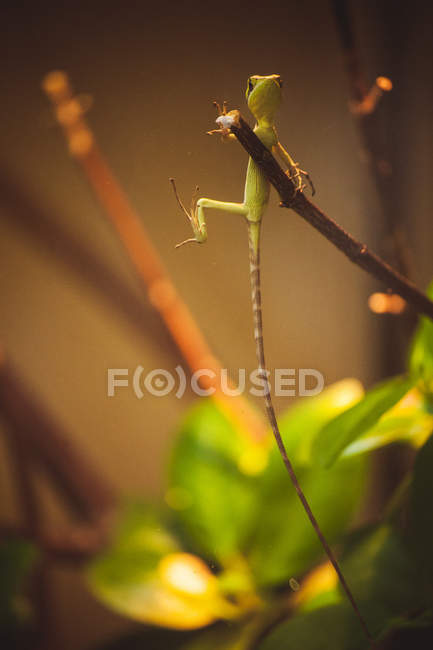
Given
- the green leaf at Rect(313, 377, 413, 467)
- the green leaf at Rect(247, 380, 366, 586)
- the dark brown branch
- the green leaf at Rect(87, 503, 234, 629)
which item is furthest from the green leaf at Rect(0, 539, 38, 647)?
the dark brown branch

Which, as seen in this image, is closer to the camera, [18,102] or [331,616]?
[331,616]

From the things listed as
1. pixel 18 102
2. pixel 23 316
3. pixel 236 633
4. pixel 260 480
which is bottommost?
pixel 236 633

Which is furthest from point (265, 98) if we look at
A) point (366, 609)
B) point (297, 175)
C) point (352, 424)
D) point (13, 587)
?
point (13, 587)

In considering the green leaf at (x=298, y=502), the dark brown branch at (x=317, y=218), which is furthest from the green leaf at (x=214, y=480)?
the dark brown branch at (x=317, y=218)

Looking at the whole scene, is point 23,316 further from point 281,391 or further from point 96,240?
point 281,391

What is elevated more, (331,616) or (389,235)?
(389,235)

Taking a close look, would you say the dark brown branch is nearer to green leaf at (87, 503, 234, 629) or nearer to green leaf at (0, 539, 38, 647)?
green leaf at (87, 503, 234, 629)

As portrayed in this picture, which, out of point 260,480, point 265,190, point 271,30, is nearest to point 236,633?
point 260,480
